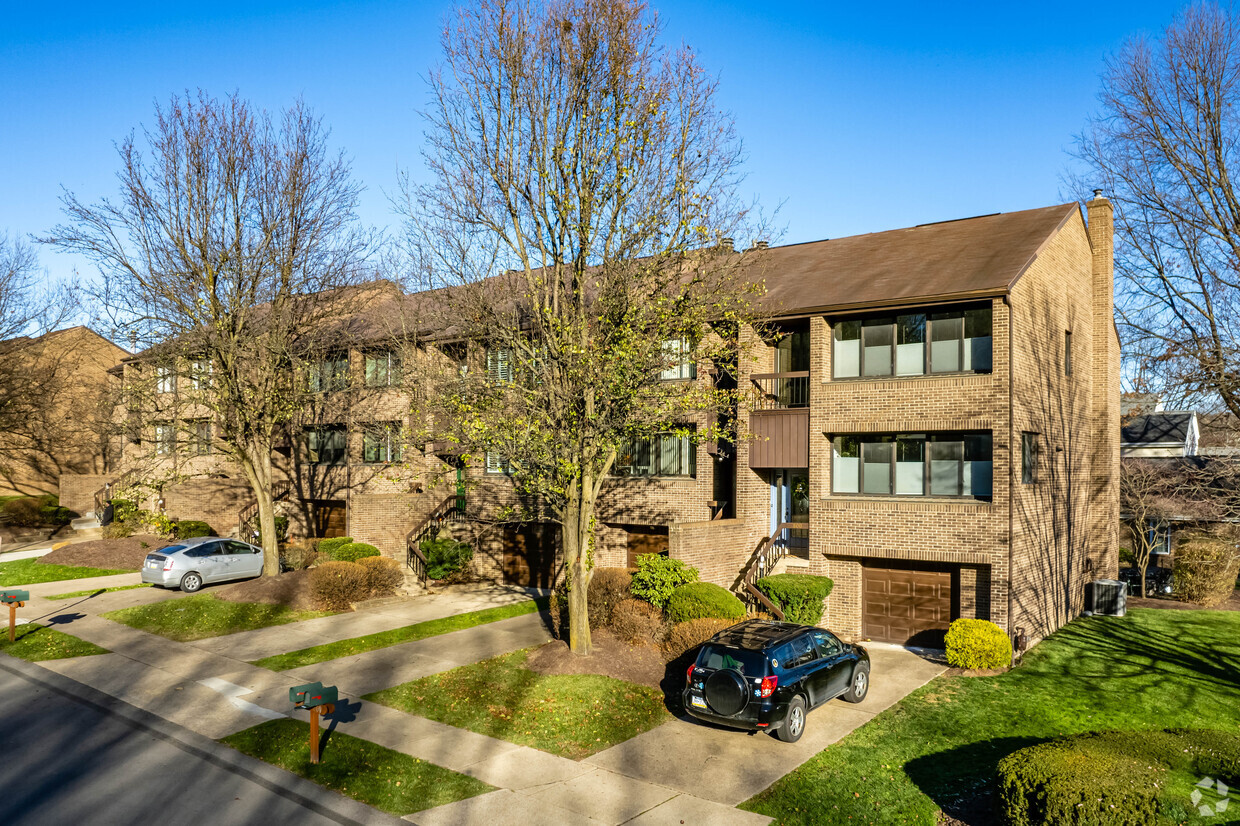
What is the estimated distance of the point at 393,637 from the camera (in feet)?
60.1

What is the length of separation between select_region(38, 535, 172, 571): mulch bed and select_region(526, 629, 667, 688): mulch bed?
1753 cm

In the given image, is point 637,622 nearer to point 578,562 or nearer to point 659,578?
point 659,578

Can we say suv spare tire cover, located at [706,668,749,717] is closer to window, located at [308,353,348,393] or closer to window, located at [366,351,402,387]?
window, located at [308,353,348,393]

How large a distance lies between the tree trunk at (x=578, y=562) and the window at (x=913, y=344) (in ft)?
24.9

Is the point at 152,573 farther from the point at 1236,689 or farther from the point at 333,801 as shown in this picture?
the point at 1236,689

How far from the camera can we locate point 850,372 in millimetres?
19609

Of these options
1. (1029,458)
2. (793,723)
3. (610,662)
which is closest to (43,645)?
(610,662)

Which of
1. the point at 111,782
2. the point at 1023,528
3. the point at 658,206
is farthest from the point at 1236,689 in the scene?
the point at 111,782

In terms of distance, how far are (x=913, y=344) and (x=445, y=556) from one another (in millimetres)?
14780

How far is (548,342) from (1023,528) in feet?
37.5

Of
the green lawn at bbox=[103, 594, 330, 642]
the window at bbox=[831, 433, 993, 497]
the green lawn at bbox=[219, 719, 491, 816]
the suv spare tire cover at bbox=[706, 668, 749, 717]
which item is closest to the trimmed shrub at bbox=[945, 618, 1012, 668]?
the window at bbox=[831, 433, 993, 497]

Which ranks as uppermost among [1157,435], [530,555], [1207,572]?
[1157,435]

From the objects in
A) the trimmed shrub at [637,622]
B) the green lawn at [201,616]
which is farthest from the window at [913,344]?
the green lawn at [201,616]

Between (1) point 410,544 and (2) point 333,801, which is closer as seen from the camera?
(2) point 333,801
